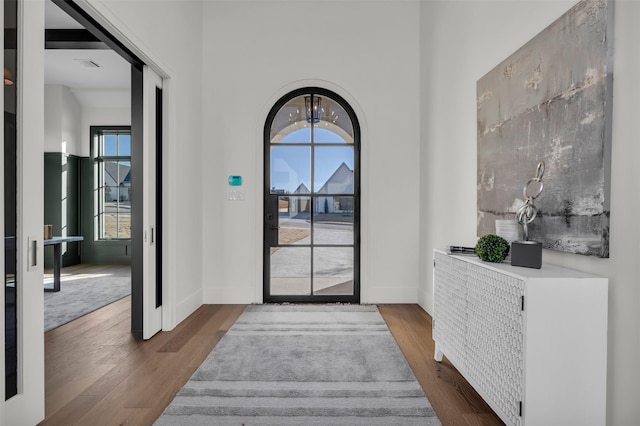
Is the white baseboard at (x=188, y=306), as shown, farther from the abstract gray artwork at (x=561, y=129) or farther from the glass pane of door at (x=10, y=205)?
the abstract gray artwork at (x=561, y=129)

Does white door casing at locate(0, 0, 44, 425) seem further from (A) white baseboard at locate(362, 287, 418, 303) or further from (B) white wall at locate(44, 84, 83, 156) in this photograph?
(B) white wall at locate(44, 84, 83, 156)

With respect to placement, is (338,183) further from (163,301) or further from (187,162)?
(163,301)

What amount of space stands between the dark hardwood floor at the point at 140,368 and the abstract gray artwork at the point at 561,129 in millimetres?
1026

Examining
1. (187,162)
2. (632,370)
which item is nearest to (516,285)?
(632,370)

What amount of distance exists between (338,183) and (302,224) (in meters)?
0.65

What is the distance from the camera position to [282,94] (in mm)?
4379

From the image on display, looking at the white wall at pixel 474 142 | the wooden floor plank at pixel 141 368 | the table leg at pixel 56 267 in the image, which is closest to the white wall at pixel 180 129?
the wooden floor plank at pixel 141 368

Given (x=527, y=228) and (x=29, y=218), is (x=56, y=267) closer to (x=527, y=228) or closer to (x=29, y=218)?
(x=29, y=218)

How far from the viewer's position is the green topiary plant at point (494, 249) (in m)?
2.00

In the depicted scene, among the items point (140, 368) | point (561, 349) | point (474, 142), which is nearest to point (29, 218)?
point (140, 368)

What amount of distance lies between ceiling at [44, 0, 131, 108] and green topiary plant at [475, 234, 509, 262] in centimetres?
473

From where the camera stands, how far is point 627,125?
1510 millimetres

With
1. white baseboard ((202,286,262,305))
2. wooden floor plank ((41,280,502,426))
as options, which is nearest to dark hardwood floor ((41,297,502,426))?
wooden floor plank ((41,280,502,426))

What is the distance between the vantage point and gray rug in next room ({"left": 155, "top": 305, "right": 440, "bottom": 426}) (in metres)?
1.97
